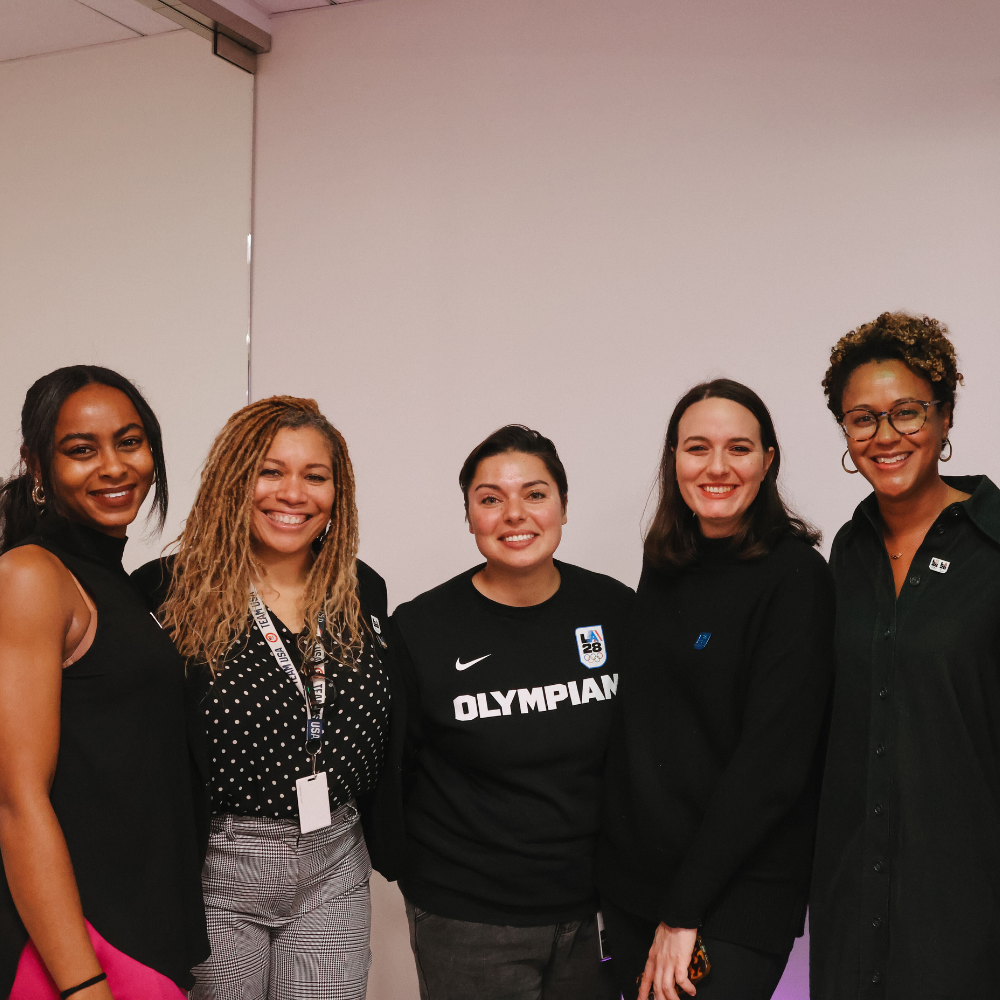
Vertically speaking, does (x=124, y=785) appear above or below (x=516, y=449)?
below

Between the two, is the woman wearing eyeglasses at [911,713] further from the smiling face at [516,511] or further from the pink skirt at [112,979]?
the pink skirt at [112,979]

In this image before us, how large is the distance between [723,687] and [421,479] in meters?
1.70

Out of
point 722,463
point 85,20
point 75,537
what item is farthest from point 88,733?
point 85,20

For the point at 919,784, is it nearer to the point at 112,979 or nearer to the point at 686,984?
the point at 686,984

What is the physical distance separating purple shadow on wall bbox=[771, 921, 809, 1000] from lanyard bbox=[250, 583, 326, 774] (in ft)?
5.55

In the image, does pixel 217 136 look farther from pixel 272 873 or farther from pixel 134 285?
pixel 272 873

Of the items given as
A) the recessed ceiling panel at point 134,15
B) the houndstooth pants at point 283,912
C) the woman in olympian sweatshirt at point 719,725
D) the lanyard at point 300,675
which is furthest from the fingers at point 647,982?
the recessed ceiling panel at point 134,15

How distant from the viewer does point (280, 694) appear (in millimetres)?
2059

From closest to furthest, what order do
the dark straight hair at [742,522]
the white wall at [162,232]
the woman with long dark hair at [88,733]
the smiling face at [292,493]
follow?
1. the woman with long dark hair at [88,733]
2. the dark straight hair at [742,522]
3. the smiling face at [292,493]
4. the white wall at [162,232]

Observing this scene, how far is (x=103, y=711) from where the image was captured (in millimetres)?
1750

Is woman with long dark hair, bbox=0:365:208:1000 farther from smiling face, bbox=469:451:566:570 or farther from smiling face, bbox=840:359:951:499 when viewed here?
smiling face, bbox=840:359:951:499

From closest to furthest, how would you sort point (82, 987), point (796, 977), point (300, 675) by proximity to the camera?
point (82, 987) → point (300, 675) → point (796, 977)

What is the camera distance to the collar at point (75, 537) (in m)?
1.84

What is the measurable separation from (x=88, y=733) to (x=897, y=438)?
1619 mm
